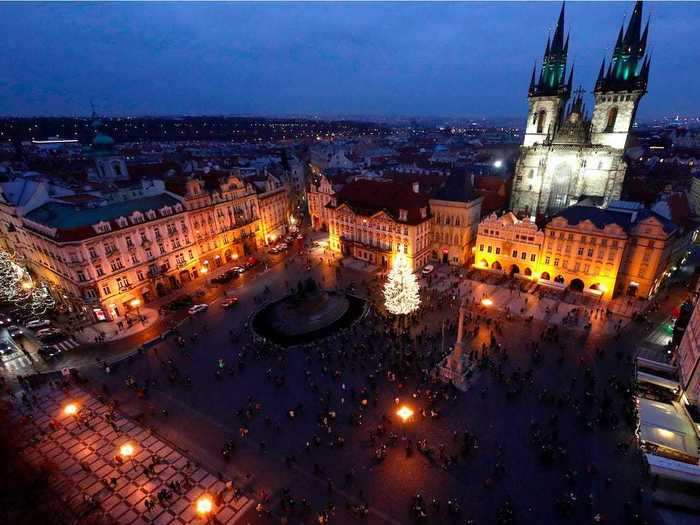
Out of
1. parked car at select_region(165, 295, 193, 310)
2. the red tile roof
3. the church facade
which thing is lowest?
parked car at select_region(165, 295, 193, 310)

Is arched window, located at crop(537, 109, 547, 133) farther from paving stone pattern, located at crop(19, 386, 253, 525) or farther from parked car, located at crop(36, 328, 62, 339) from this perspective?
parked car, located at crop(36, 328, 62, 339)

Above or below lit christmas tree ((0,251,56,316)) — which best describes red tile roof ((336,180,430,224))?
above

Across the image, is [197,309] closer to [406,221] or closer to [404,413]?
[404,413]

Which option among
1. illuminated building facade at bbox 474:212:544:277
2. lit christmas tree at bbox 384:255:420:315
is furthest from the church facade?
lit christmas tree at bbox 384:255:420:315

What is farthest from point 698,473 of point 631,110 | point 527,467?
point 631,110

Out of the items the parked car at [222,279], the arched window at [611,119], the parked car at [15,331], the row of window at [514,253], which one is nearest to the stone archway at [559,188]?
the arched window at [611,119]

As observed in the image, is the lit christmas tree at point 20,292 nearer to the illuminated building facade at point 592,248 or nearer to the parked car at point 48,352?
the parked car at point 48,352
